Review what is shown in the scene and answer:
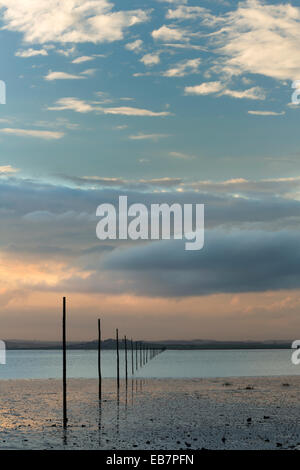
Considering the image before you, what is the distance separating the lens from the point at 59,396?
67625 mm

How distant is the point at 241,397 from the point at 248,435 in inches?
1127

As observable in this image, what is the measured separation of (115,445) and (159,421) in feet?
37.3

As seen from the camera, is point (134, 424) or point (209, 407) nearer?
point (134, 424)

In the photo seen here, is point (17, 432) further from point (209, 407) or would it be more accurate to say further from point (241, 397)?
point (241, 397)

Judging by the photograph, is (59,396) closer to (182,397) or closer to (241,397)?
(182,397)

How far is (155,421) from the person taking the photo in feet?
141

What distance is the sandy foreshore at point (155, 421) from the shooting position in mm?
33281

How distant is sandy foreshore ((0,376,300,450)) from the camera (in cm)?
3328

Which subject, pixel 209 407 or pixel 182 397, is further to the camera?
pixel 182 397

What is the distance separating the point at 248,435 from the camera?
36156 millimetres
